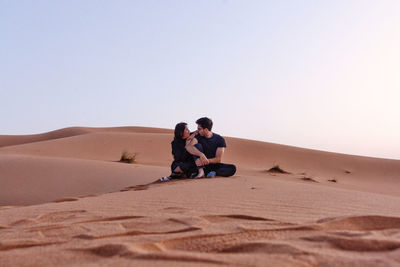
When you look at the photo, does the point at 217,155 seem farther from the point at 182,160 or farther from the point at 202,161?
the point at 182,160

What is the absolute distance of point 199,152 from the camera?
6762 millimetres

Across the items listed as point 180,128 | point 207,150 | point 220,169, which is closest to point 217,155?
point 207,150

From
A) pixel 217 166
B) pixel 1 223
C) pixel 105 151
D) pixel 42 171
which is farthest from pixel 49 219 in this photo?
pixel 105 151

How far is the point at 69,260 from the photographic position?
204 centimetres

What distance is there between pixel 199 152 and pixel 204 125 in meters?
0.48

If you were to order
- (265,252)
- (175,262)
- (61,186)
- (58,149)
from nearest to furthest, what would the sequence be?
(175,262)
(265,252)
(61,186)
(58,149)

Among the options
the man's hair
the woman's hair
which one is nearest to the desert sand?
the man's hair

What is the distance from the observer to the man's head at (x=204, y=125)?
689 cm

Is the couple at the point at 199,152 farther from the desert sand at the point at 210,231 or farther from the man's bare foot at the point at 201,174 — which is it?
the desert sand at the point at 210,231

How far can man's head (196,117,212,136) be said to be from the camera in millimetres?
6887

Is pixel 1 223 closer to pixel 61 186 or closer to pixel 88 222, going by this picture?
pixel 88 222

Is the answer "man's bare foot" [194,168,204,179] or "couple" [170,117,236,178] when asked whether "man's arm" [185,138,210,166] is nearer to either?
"couple" [170,117,236,178]

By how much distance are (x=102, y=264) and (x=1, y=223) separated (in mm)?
1938

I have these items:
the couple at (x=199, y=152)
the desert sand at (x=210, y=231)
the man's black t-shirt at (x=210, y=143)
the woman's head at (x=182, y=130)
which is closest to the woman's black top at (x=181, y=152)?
the couple at (x=199, y=152)
